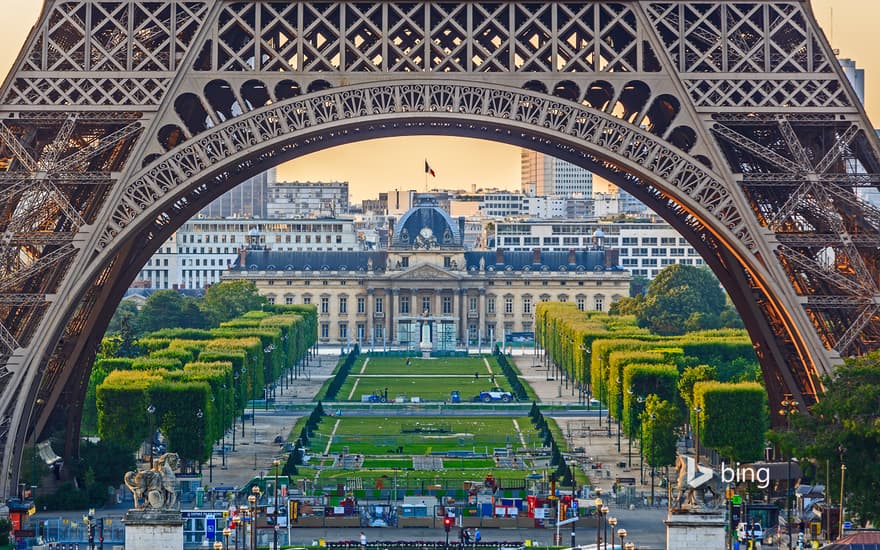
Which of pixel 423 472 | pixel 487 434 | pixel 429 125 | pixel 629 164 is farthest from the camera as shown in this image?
pixel 487 434

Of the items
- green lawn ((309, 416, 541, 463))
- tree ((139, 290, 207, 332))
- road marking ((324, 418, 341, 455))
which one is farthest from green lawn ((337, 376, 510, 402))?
tree ((139, 290, 207, 332))

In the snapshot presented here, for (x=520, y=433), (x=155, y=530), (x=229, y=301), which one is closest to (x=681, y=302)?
(x=229, y=301)

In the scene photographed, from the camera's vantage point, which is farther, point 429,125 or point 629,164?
point 429,125

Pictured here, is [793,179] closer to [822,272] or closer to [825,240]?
[825,240]

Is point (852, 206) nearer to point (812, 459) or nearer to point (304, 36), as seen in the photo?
point (812, 459)

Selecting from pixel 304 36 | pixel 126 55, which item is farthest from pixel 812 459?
pixel 126 55

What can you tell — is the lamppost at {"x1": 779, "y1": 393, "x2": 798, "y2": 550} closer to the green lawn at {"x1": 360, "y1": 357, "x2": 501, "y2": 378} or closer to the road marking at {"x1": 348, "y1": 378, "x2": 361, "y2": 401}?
the road marking at {"x1": 348, "y1": 378, "x2": 361, "y2": 401}

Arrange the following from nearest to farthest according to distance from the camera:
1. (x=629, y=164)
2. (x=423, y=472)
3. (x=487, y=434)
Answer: (x=629, y=164), (x=423, y=472), (x=487, y=434)
